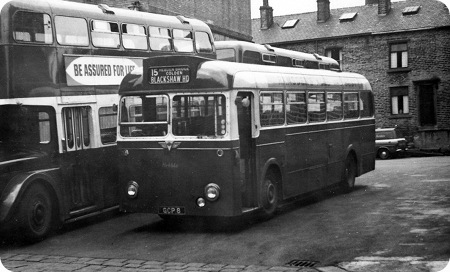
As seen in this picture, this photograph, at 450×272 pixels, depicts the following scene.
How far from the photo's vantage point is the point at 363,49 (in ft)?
130

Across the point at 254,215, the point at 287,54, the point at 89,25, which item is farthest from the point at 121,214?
the point at 287,54

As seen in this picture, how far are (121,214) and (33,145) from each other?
3013mm

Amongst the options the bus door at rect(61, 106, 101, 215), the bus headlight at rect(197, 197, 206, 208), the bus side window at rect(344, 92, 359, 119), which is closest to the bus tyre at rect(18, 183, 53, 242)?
the bus door at rect(61, 106, 101, 215)

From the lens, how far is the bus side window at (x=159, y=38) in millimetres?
14266

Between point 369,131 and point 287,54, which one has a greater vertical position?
point 287,54

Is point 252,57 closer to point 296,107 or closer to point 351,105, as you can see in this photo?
point 351,105

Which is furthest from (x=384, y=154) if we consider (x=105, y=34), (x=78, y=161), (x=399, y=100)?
(x=78, y=161)

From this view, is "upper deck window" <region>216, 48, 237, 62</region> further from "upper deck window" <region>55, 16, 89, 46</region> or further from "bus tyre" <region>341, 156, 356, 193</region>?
"upper deck window" <region>55, 16, 89, 46</region>

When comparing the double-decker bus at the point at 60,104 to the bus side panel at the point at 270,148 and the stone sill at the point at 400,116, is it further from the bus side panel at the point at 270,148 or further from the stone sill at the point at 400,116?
the stone sill at the point at 400,116

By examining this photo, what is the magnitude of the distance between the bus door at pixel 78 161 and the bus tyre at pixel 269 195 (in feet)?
10.3

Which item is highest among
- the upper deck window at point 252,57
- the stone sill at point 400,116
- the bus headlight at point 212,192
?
the upper deck window at point 252,57

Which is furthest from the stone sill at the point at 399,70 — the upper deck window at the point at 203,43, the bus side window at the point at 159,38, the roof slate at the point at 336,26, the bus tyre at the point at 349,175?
the bus side window at the point at 159,38

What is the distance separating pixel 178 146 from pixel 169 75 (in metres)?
1.17

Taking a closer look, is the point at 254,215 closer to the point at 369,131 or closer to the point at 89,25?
the point at 89,25
